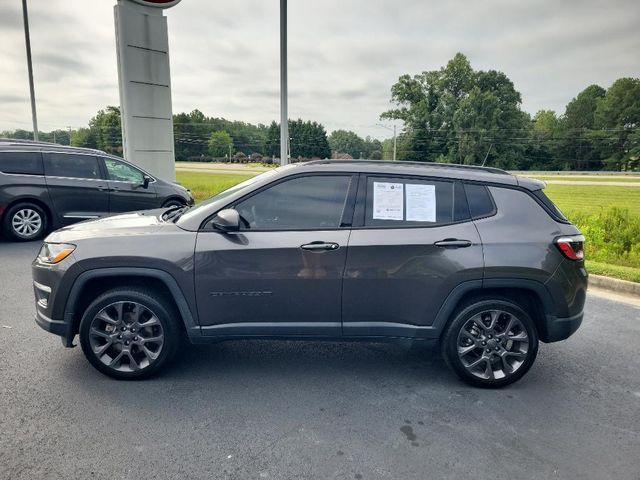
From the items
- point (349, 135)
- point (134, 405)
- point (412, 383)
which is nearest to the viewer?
point (134, 405)

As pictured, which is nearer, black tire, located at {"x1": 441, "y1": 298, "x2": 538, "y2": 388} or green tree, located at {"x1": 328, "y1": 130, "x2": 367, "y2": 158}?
black tire, located at {"x1": 441, "y1": 298, "x2": 538, "y2": 388}

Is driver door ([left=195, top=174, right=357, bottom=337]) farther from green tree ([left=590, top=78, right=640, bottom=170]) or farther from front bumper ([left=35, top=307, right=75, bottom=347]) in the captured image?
green tree ([left=590, top=78, right=640, bottom=170])

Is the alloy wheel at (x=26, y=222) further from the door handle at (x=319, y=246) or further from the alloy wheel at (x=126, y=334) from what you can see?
the door handle at (x=319, y=246)

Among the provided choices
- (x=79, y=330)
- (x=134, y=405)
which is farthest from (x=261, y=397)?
(x=79, y=330)

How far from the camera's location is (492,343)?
11.3 ft

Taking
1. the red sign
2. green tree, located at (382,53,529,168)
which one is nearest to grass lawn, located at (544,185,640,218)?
the red sign

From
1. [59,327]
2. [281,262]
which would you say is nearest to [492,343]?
[281,262]

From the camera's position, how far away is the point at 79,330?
338 cm

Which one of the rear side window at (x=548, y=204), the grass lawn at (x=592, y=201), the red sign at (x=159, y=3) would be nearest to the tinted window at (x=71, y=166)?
the red sign at (x=159, y=3)

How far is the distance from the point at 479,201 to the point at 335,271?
1.27m

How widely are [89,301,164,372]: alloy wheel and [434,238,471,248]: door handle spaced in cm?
222

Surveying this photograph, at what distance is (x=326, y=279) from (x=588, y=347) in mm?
2889

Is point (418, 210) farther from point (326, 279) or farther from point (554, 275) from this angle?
point (554, 275)

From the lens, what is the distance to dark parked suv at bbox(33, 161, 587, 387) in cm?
327
